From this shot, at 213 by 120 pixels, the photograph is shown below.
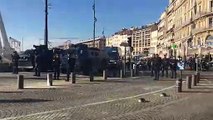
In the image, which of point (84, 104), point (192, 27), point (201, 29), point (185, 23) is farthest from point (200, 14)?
point (84, 104)

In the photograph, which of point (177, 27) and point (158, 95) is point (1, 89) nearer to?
point (158, 95)

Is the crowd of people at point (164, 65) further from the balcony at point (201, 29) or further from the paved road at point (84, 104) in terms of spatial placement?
the balcony at point (201, 29)

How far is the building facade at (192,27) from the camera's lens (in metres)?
88.2

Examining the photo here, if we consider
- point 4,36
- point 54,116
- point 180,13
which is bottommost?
point 54,116

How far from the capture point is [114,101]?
57.8 feet

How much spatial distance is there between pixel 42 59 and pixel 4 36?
131ft

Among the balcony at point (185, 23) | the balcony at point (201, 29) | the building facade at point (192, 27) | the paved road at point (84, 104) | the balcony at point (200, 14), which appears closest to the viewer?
the paved road at point (84, 104)

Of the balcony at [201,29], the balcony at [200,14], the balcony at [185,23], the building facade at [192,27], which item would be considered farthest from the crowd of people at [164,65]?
the balcony at [185,23]

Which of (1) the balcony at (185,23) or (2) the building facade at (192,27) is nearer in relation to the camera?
(2) the building facade at (192,27)

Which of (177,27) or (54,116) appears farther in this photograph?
(177,27)

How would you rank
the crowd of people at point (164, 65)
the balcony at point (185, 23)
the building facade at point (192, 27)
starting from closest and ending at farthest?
the crowd of people at point (164, 65), the building facade at point (192, 27), the balcony at point (185, 23)

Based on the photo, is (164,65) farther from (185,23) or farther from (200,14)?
(185,23)

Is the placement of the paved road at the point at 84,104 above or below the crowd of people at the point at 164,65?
below

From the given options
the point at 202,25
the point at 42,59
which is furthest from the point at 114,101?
the point at 202,25
